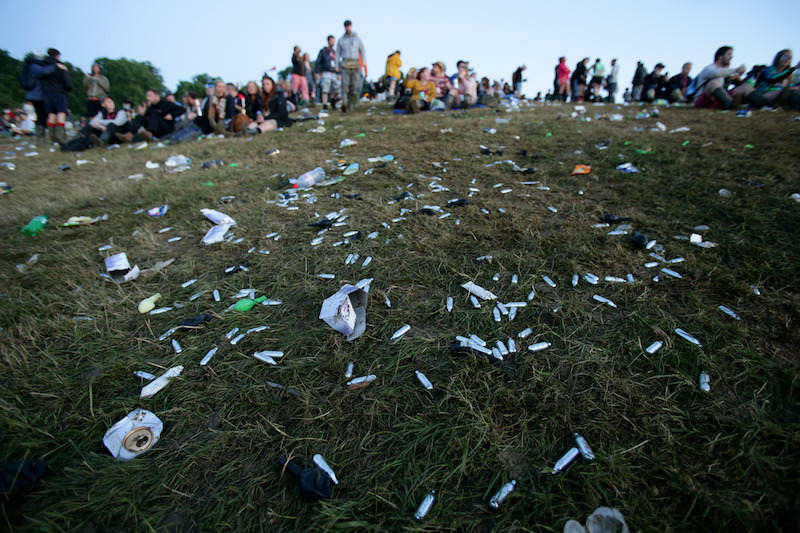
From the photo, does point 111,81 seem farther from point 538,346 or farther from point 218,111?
point 538,346

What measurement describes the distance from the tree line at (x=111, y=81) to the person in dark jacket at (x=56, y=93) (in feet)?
127

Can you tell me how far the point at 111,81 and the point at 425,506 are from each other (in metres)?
75.4

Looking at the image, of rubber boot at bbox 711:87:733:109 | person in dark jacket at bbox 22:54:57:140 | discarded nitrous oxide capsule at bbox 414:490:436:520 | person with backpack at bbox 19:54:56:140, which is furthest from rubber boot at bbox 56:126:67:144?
rubber boot at bbox 711:87:733:109

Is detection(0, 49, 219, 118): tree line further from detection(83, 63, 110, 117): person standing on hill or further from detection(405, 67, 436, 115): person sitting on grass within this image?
detection(405, 67, 436, 115): person sitting on grass

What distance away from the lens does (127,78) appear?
5475 cm

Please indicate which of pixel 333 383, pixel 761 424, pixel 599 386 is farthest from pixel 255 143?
pixel 761 424

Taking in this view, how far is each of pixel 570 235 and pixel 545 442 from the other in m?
2.14

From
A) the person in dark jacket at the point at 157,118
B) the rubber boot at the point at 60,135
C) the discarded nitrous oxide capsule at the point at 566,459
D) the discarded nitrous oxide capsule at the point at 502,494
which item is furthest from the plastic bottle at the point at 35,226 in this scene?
the rubber boot at the point at 60,135

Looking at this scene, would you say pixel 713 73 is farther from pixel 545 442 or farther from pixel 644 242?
pixel 545 442

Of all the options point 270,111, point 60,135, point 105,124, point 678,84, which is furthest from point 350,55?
point 678,84

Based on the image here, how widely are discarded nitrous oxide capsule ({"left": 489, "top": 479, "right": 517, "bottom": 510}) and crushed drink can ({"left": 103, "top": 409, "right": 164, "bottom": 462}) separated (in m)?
1.68

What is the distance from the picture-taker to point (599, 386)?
1.78 meters

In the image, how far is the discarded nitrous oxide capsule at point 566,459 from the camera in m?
1.46

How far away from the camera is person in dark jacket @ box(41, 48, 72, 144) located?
359 inches
